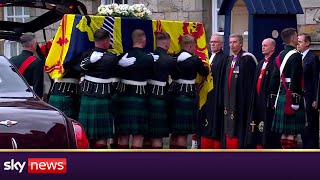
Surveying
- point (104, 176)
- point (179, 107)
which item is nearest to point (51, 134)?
point (104, 176)

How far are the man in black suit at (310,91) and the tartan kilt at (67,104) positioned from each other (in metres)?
3.14

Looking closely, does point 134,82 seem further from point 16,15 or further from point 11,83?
point 16,15

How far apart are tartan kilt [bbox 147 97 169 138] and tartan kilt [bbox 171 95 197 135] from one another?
156mm

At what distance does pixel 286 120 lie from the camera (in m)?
11.5

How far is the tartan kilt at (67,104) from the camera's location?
37.3 feet

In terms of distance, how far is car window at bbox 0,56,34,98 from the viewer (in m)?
8.46

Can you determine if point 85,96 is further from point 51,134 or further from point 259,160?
point 259,160

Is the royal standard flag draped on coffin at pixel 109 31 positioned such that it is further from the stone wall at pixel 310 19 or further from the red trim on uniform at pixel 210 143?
the stone wall at pixel 310 19

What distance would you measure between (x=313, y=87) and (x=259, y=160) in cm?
651

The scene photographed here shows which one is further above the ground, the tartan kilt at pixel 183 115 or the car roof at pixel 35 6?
the car roof at pixel 35 6

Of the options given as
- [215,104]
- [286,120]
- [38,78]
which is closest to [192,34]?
[215,104]

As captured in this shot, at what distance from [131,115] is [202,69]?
1182 millimetres

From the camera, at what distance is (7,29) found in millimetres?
14453

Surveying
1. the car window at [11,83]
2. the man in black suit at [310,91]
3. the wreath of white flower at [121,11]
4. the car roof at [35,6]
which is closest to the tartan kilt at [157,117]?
the wreath of white flower at [121,11]
